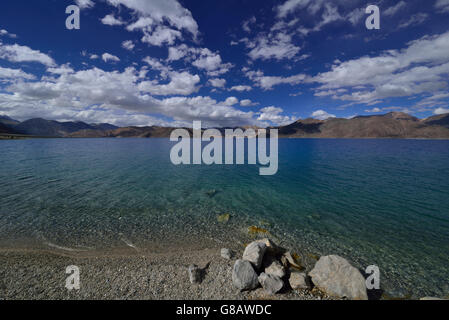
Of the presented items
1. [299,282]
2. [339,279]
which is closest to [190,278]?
[299,282]

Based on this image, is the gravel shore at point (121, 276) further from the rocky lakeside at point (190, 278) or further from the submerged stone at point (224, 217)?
the submerged stone at point (224, 217)

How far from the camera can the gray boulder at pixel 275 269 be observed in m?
7.21

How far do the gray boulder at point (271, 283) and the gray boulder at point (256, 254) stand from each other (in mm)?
561

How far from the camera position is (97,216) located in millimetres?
13453

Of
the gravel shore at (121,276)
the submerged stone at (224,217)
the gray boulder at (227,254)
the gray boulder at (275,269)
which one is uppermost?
the gray boulder at (275,269)

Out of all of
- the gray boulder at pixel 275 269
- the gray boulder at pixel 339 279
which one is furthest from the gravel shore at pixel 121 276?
the gray boulder at pixel 275 269

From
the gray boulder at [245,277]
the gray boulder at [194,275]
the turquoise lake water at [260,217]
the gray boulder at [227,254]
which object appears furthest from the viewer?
the turquoise lake water at [260,217]

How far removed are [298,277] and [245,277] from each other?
2.23 meters

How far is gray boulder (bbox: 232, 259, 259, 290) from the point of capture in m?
6.86

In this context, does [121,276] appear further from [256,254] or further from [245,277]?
[256,254]

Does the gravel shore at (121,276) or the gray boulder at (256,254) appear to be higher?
the gray boulder at (256,254)

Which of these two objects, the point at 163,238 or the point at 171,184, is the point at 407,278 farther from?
the point at 171,184
